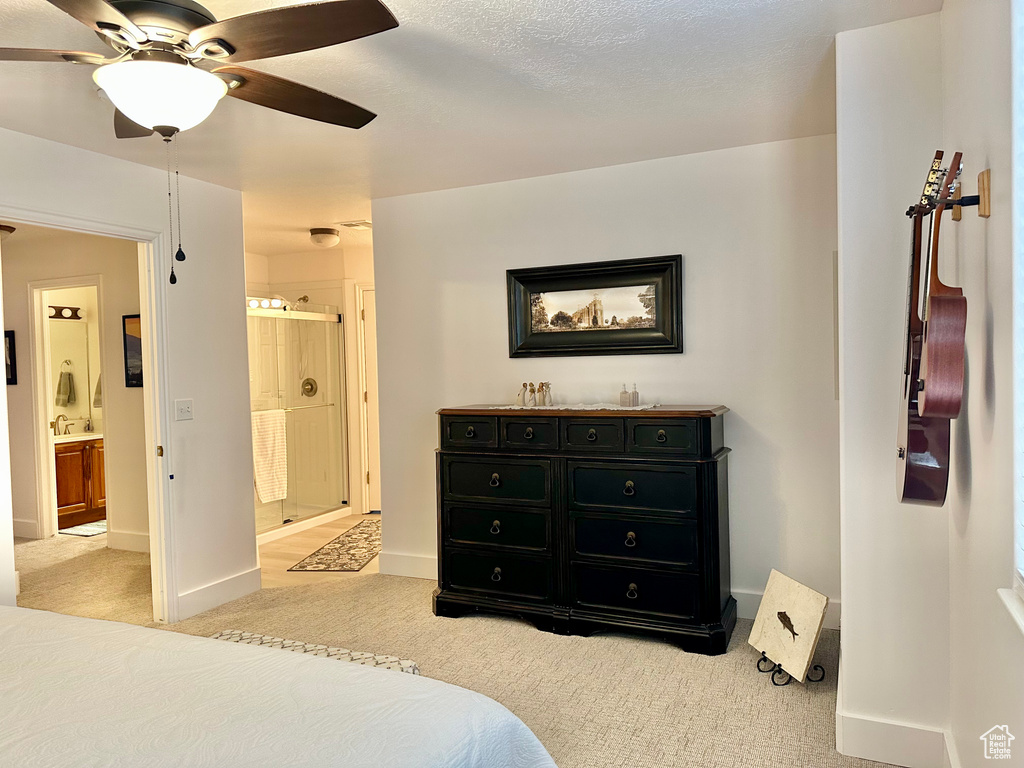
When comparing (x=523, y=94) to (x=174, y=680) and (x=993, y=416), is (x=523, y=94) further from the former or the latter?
(x=174, y=680)

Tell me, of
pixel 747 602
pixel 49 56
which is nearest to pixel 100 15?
pixel 49 56

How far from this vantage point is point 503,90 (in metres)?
2.78

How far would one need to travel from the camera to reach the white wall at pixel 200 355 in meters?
3.53

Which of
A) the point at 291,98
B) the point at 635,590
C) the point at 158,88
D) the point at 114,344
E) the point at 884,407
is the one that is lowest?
the point at 635,590

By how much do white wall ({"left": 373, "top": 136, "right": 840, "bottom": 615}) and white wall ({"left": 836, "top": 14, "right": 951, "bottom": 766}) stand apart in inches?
46.5

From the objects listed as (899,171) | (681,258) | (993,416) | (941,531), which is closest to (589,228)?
(681,258)

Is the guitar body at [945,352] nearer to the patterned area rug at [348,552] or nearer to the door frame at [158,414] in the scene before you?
the door frame at [158,414]

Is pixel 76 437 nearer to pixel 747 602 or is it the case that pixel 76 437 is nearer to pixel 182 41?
pixel 182 41

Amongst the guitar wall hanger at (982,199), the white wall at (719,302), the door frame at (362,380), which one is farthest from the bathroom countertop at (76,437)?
the guitar wall hanger at (982,199)

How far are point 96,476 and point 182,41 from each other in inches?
221

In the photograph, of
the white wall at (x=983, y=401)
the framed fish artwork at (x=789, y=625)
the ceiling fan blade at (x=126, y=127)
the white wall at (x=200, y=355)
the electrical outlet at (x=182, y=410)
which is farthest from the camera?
the electrical outlet at (x=182, y=410)

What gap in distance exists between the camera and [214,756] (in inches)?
50.8

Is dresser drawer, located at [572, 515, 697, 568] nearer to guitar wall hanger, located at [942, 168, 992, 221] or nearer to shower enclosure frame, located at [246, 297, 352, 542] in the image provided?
guitar wall hanger, located at [942, 168, 992, 221]

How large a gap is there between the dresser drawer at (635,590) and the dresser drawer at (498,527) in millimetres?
248
